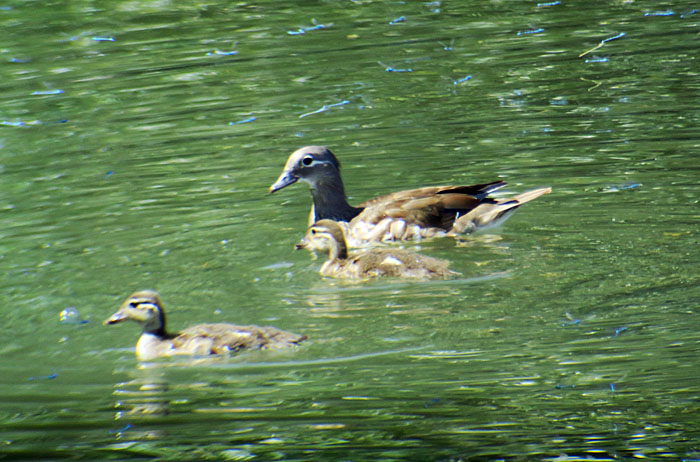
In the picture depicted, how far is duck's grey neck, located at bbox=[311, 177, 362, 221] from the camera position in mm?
9891

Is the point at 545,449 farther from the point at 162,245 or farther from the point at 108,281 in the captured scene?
A: the point at 162,245

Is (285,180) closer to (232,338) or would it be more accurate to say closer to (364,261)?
(364,261)

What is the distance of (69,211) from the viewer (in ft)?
33.0

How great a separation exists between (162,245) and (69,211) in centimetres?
162

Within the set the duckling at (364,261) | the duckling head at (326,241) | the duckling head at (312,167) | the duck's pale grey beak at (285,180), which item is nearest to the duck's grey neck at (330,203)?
the duckling head at (312,167)

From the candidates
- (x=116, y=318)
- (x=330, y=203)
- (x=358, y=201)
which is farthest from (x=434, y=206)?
(x=116, y=318)

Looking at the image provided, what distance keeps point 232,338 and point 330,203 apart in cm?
345

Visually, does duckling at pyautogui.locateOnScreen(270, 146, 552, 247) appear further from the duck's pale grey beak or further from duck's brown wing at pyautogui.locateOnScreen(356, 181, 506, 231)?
the duck's pale grey beak

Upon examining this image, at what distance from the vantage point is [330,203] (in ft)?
32.6

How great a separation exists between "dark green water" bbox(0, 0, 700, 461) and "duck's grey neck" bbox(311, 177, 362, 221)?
35cm

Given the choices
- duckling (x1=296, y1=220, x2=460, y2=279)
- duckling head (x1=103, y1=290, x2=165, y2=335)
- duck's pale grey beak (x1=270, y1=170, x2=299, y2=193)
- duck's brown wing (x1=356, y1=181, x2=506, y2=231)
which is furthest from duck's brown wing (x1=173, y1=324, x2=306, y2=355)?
duck's pale grey beak (x1=270, y1=170, x2=299, y2=193)

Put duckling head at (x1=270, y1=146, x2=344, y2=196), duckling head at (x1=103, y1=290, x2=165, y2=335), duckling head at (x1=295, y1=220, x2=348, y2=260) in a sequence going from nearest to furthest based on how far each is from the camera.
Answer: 1. duckling head at (x1=103, y1=290, x2=165, y2=335)
2. duckling head at (x1=295, y1=220, x2=348, y2=260)
3. duckling head at (x1=270, y1=146, x2=344, y2=196)

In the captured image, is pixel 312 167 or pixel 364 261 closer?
pixel 364 261

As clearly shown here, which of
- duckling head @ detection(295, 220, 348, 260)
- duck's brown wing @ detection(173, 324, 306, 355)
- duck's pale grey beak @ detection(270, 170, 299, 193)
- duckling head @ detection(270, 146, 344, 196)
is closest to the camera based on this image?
duck's brown wing @ detection(173, 324, 306, 355)
